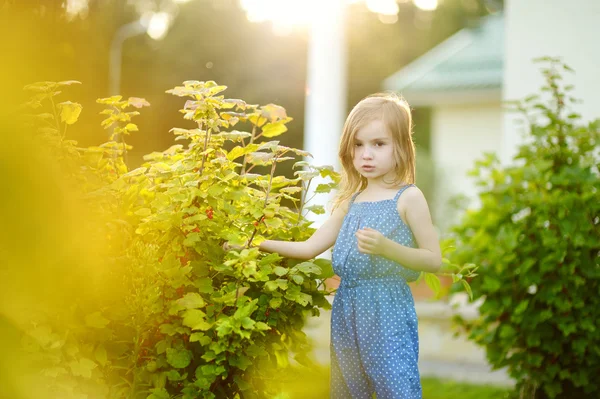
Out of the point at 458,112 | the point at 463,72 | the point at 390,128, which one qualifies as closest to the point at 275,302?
the point at 390,128

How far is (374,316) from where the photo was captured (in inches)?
93.2

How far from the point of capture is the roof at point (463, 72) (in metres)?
17.1

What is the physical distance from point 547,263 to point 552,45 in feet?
11.3

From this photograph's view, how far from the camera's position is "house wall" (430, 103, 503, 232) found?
16.7 metres

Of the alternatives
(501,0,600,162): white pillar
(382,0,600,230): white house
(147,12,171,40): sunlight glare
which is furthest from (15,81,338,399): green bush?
(147,12,171,40): sunlight glare

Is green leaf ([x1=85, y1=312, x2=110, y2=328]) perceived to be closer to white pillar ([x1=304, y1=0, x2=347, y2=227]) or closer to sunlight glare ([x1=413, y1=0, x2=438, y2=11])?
white pillar ([x1=304, y1=0, x2=347, y2=227])

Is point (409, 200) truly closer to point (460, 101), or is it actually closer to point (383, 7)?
point (460, 101)

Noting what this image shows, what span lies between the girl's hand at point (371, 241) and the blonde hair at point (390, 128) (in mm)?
345

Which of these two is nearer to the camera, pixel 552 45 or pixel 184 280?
pixel 184 280

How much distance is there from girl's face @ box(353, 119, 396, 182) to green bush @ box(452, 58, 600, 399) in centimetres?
187

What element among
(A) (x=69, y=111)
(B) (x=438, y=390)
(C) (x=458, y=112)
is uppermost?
(C) (x=458, y=112)

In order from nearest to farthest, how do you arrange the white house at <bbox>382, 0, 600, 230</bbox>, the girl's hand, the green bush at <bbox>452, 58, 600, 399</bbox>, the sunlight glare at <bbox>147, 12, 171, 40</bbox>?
1. the girl's hand
2. the green bush at <bbox>452, 58, 600, 399</bbox>
3. the white house at <bbox>382, 0, 600, 230</bbox>
4. the sunlight glare at <bbox>147, 12, 171, 40</bbox>

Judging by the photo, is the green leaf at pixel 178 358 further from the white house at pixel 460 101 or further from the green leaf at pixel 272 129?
the white house at pixel 460 101

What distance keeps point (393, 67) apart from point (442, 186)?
1376 centimetres
